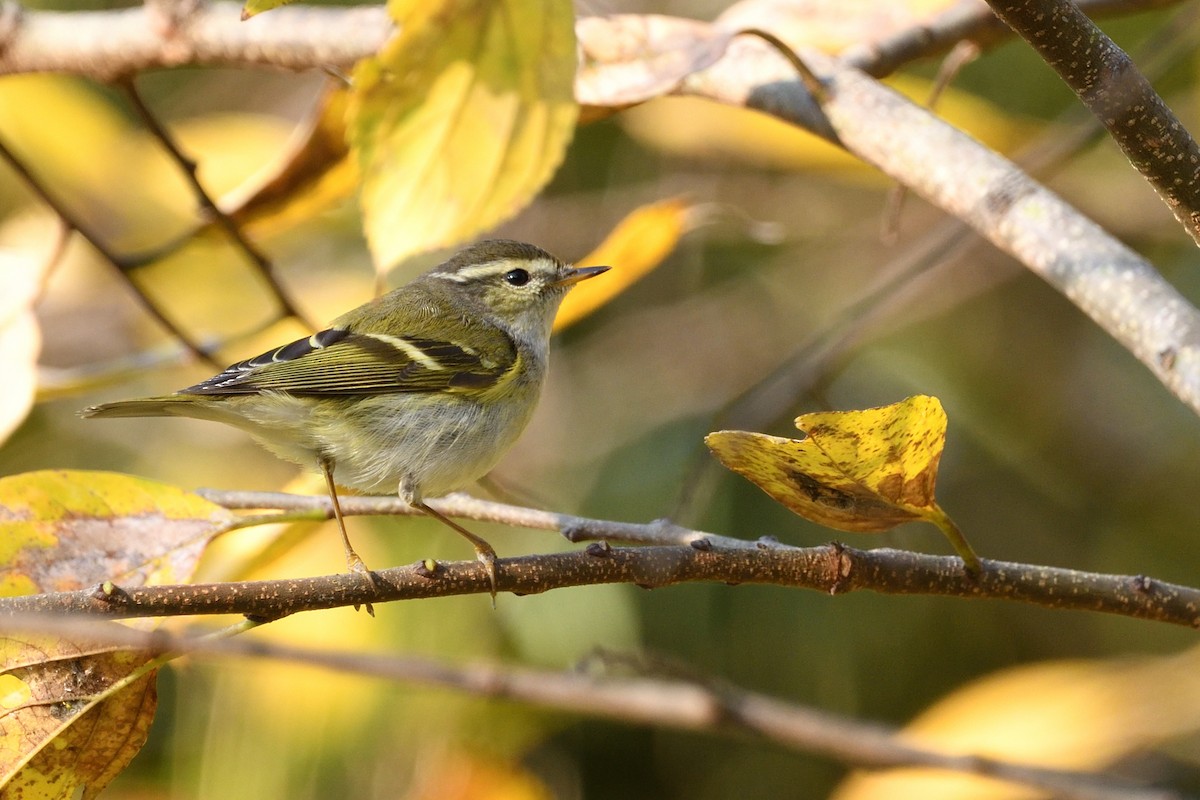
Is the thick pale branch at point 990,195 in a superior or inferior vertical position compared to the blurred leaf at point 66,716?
superior

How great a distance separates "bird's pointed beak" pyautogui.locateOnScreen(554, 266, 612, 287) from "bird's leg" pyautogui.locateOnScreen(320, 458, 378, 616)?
0.59 meters

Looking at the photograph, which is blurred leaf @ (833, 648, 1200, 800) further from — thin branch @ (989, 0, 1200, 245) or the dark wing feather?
thin branch @ (989, 0, 1200, 245)

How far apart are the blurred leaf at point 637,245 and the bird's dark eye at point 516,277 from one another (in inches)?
31.0

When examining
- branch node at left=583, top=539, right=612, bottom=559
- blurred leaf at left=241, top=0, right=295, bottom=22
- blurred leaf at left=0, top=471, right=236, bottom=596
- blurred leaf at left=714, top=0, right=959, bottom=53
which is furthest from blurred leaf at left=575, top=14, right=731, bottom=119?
blurred leaf at left=0, top=471, right=236, bottom=596

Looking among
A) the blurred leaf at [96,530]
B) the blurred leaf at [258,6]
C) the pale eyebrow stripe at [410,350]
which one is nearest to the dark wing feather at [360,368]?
the pale eyebrow stripe at [410,350]

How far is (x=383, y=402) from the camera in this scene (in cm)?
225

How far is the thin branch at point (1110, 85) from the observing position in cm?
102

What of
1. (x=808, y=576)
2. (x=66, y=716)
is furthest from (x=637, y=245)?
(x=66, y=716)

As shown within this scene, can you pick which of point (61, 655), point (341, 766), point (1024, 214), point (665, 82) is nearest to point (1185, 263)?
point (1024, 214)

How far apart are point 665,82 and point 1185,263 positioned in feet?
7.83

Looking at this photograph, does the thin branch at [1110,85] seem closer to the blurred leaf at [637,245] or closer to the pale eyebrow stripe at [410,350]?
the blurred leaf at [637,245]

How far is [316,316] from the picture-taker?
290 cm

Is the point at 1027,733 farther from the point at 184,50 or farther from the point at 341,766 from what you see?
the point at 184,50

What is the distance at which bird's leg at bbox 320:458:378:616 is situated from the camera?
1208 millimetres
